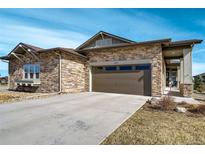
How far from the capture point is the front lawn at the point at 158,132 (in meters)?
3.15

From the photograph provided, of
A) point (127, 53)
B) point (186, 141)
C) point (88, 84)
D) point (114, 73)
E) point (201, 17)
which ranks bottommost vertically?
point (186, 141)

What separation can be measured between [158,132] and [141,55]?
329 inches

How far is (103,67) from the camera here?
12992 millimetres

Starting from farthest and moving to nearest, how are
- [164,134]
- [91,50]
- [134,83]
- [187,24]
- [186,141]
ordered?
[91,50] → [134,83] → [187,24] → [164,134] → [186,141]

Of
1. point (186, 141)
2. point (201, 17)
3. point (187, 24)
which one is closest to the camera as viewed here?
point (186, 141)

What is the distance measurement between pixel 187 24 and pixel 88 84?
9.66m

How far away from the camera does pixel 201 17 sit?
8328mm

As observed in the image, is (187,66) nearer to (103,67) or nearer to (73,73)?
(103,67)

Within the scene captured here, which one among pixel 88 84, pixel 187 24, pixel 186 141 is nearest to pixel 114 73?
pixel 88 84

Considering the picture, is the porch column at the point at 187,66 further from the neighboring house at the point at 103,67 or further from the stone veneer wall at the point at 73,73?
the stone veneer wall at the point at 73,73

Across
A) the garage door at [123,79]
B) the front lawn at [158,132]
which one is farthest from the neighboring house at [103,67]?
the front lawn at [158,132]

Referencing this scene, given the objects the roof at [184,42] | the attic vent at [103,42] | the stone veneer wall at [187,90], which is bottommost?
the stone veneer wall at [187,90]

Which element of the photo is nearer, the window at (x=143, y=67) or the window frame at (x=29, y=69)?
the window at (x=143, y=67)

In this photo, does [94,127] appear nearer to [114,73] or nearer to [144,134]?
[144,134]
